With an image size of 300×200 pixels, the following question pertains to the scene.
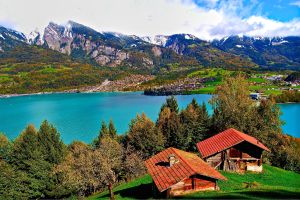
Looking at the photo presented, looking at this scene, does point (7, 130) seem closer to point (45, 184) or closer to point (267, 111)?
point (45, 184)

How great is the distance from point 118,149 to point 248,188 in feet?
87.2

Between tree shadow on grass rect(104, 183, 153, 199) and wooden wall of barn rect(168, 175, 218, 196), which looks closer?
wooden wall of barn rect(168, 175, 218, 196)

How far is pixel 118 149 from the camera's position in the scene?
52.9 m

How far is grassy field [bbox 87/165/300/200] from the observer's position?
25.6 meters

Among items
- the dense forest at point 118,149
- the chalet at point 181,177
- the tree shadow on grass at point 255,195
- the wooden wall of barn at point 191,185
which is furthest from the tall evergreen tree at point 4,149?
the tree shadow on grass at point 255,195

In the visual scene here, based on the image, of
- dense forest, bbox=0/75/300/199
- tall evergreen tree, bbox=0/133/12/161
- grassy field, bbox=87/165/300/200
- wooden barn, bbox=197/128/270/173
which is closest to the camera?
grassy field, bbox=87/165/300/200

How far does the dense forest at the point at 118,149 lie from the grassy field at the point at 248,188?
14.7 ft

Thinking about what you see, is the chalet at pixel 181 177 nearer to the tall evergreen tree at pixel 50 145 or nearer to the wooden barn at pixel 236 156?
the wooden barn at pixel 236 156

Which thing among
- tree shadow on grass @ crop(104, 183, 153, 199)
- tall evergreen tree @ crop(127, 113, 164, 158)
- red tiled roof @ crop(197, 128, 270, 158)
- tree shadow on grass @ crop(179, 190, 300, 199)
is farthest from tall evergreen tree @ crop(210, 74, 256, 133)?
tree shadow on grass @ crop(179, 190, 300, 199)

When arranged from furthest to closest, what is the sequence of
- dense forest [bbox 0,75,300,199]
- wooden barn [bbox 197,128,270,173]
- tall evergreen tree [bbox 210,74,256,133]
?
tall evergreen tree [bbox 210,74,256,133] → dense forest [bbox 0,75,300,199] → wooden barn [bbox 197,128,270,173]

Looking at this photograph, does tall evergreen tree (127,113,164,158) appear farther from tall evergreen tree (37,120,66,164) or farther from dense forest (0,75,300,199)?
tall evergreen tree (37,120,66,164)

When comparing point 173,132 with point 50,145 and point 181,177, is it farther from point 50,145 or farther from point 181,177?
point 181,177

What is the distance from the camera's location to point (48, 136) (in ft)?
196

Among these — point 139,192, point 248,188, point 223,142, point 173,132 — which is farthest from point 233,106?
point 139,192
